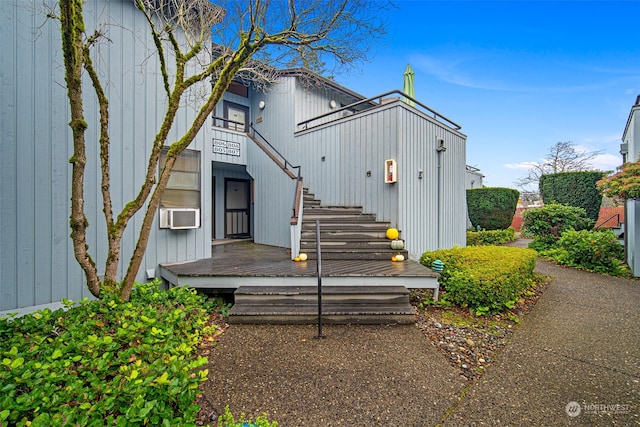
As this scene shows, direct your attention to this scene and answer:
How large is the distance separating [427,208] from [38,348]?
272 inches

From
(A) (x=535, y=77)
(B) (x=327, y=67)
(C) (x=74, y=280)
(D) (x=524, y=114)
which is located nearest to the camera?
(C) (x=74, y=280)

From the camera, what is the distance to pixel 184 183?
535 centimetres

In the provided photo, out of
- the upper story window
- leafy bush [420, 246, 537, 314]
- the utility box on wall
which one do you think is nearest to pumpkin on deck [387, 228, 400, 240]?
leafy bush [420, 246, 537, 314]

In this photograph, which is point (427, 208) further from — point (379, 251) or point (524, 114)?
point (524, 114)

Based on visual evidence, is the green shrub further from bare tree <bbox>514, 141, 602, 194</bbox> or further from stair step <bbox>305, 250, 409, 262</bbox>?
bare tree <bbox>514, 141, 602, 194</bbox>

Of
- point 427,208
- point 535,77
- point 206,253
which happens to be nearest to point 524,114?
point 535,77

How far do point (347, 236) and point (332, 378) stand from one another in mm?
3712

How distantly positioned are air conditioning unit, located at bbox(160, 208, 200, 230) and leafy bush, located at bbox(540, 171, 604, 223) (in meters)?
13.6

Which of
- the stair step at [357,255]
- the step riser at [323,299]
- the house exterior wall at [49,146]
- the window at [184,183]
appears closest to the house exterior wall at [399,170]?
the stair step at [357,255]

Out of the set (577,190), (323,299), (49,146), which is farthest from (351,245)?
(577,190)

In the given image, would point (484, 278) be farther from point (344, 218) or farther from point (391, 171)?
point (344, 218)

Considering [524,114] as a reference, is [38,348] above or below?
below

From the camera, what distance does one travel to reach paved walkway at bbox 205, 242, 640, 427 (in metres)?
2.07

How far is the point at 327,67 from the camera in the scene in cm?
484
